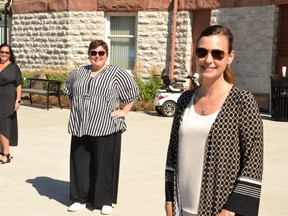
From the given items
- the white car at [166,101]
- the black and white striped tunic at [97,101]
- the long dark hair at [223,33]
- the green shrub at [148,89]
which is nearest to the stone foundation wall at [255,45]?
the green shrub at [148,89]

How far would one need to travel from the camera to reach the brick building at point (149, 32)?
1888 centimetres

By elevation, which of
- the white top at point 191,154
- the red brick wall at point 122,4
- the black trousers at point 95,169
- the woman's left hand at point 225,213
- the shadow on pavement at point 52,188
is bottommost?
the shadow on pavement at point 52,188

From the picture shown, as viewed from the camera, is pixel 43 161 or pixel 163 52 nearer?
pixel 43 161

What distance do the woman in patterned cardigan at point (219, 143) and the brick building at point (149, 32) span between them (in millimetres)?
15443

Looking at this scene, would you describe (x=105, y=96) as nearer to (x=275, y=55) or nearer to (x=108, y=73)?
→ (x=108, y=73)

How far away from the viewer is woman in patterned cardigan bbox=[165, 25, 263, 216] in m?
3.42

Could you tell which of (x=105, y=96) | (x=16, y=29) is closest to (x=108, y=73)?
(x=105, y=96)

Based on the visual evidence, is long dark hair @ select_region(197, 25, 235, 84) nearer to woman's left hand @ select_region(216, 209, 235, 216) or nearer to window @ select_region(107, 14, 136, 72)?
woman's left hand @ select_region(216, 209, 235, 216)

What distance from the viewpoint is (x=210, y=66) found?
11.4 ft

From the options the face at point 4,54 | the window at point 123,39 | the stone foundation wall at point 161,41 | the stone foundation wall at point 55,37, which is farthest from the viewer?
the stone foundation wall at point 55,37

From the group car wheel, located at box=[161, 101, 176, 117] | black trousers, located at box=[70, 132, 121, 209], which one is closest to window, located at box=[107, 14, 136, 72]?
car wheel, located at box=[161, 101, 176, 117]

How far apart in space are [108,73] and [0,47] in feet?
9.87

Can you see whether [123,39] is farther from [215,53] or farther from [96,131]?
[215,53]

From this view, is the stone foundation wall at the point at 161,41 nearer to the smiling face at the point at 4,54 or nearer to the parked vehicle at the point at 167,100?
the parked vehicle at the point at 167,100
